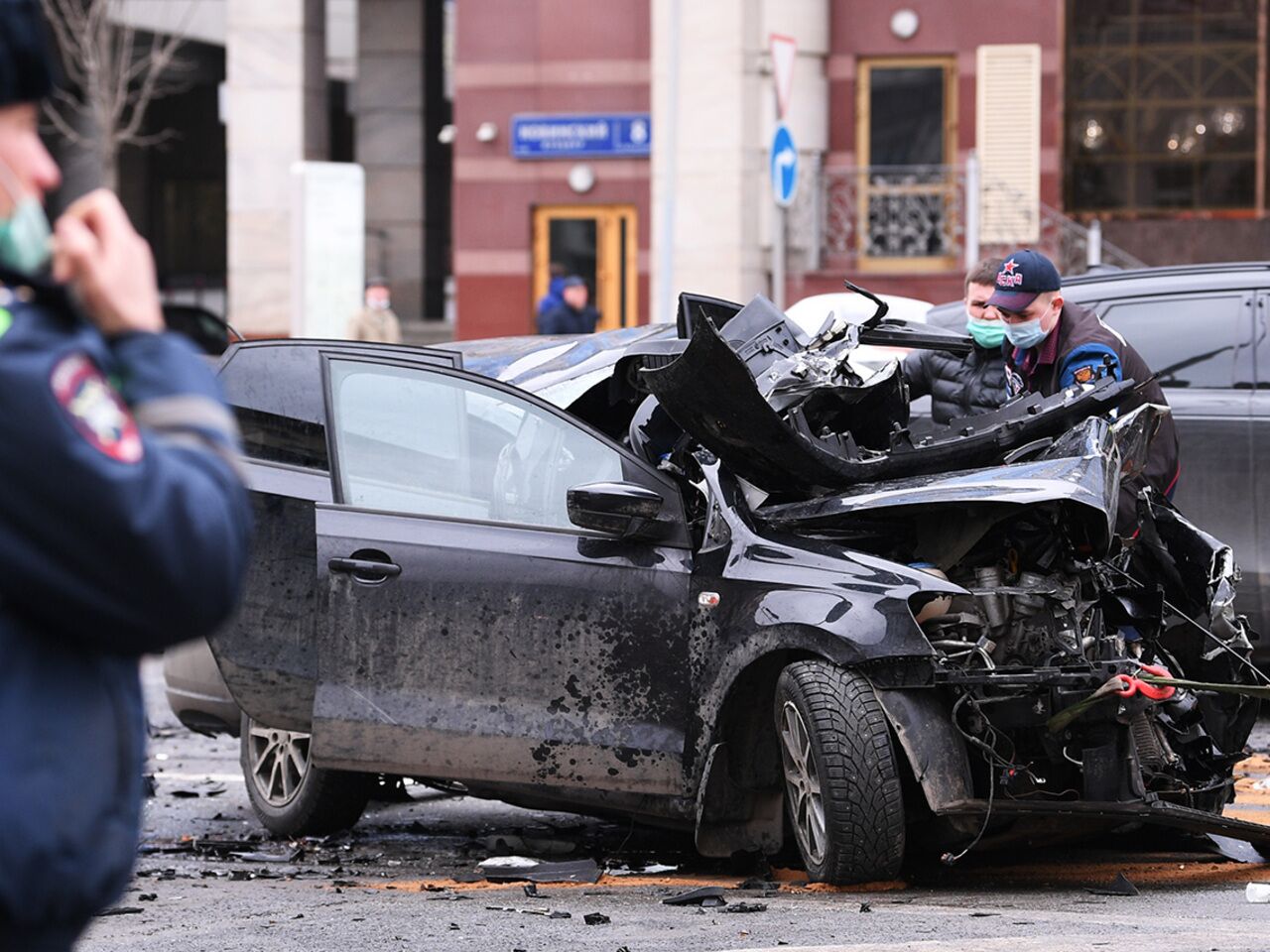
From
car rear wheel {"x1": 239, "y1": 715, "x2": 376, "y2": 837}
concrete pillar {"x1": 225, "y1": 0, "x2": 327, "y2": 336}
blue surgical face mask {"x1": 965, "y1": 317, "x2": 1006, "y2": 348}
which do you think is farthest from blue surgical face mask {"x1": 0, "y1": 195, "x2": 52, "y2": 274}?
concrete pillar {"x1": 225, "y1": 0, "x2": 327, "y2": 336}

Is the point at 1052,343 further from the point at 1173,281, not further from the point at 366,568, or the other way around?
the point at 366,568

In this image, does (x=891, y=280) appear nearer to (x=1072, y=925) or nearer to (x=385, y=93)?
(x=385, y=93)

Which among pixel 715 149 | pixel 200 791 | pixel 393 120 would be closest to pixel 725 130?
pixel 715 149

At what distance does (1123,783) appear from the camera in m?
5.82

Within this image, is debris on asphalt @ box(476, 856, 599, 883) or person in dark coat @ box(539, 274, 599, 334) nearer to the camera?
debris on asphalt @ box(476, 856, 599, 883)

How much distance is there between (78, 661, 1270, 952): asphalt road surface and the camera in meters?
5.36

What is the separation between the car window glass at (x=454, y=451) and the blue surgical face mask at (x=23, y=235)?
4.39 meters

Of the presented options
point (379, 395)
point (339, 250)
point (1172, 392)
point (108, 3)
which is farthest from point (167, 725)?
point (108, 3)

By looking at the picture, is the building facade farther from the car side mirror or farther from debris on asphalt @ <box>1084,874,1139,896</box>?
debris on asphalt @ <box>1084,874,1139,896</box>

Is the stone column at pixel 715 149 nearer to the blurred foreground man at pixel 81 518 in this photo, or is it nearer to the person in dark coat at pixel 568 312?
the person in dark coat at pixel 568 312

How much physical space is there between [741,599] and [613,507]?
47 centimetres

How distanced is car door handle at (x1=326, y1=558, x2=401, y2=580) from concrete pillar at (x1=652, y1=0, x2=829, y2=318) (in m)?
17.3

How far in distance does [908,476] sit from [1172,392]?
132 inches

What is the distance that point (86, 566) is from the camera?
2.02m
